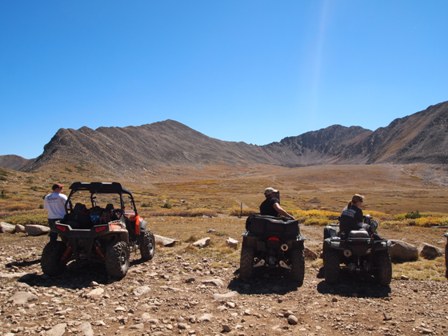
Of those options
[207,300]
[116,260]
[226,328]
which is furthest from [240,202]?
[226,328]

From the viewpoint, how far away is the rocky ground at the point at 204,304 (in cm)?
638

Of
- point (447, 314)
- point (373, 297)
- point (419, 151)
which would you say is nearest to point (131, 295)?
point (373, 297)

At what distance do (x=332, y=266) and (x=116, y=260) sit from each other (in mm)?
5150

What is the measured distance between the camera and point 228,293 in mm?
8398

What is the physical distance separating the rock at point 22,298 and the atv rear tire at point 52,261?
173 centimetres

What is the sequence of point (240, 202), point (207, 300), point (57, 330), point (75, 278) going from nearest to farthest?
point (57, 330) < point (207, 300) < point (75, 278) < point (240, 202)

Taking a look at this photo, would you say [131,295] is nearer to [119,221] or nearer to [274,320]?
[119,221]

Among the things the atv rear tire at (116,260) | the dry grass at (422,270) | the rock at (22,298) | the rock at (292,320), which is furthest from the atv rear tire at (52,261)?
the dry grass at (422,270)

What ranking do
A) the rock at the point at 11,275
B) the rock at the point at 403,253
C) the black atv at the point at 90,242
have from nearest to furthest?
the black atv at the point at 90,242 < the rock at the point at 11,275 < the rock at the point at 403,253

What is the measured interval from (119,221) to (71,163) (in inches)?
4152

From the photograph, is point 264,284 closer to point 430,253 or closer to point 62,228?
point 62,228

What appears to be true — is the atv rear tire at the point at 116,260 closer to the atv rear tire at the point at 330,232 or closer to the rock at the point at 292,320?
the rock at the point at 292,320

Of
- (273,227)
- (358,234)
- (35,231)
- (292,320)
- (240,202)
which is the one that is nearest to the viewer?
(292,320)

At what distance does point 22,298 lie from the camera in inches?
293
